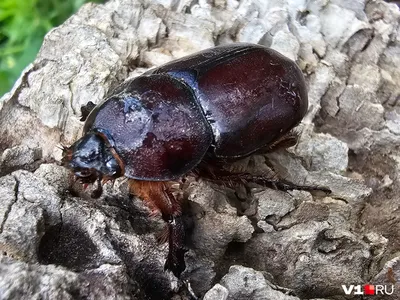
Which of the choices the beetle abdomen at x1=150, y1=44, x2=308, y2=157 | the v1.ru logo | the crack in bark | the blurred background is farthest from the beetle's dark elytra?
the blurred background

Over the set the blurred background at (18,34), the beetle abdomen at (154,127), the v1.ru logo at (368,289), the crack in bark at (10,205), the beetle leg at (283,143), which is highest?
the crack in bark at (10,205)

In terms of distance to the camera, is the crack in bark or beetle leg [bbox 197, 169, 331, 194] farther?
beetle leg [bbox 197, 169, 331, 194]

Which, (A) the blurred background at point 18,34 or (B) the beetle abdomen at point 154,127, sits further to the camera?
(A) the blurred background at point 18,34

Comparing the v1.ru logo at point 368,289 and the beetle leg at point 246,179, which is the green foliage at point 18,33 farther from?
the v1.ru logo at point 368,289

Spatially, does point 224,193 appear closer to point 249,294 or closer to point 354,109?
point 249,294

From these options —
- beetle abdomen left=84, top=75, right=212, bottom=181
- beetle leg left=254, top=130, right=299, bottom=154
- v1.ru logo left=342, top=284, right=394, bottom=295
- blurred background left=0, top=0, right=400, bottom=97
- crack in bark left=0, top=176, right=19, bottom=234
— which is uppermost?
crack in bark left=0, top=176, right=19, bottom=234

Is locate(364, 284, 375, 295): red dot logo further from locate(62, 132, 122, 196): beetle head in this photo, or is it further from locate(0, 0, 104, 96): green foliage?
locate(0, 0, 104, 96): green foliage

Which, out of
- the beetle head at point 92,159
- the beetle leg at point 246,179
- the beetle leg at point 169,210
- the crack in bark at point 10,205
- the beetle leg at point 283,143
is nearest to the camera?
the crack in bark at point 10,205

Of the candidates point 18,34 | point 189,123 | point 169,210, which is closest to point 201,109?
point 189,123

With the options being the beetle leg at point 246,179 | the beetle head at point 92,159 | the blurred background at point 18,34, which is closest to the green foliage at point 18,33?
the blurred background at point 18,34
